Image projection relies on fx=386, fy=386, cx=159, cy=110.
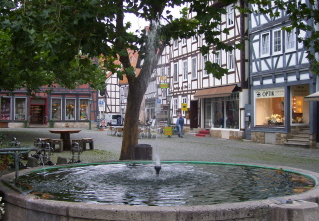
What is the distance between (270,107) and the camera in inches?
887

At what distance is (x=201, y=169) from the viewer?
8.76 meters

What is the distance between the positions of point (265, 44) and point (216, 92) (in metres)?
5.31

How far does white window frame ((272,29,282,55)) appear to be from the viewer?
2125cm

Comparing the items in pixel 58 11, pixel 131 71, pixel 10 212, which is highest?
pixel 58 11

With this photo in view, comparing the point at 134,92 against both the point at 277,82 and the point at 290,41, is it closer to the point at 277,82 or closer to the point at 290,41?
the point at 290,41

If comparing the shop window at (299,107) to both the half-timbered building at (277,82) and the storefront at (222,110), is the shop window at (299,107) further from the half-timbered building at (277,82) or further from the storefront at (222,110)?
the storefront at (222,110)

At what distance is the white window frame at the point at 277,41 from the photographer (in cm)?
2125

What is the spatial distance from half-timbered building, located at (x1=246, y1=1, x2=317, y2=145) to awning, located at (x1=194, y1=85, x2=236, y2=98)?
1847 millimetres

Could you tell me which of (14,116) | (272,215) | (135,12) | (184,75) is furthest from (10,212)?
(14,116)

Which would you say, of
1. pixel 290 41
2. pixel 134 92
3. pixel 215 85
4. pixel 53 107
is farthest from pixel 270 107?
pixel 53 107

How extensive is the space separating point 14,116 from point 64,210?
4332cm

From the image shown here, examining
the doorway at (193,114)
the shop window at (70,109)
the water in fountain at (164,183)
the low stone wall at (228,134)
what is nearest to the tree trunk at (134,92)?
the water in fountain at (164,183)

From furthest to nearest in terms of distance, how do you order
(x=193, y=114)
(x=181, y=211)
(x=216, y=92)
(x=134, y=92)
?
(x=193, y=114) → (x=216, y=92) → (x=134, y=92) → (x=181, y=211)

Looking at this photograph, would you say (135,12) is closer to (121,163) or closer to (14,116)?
(121,163)
